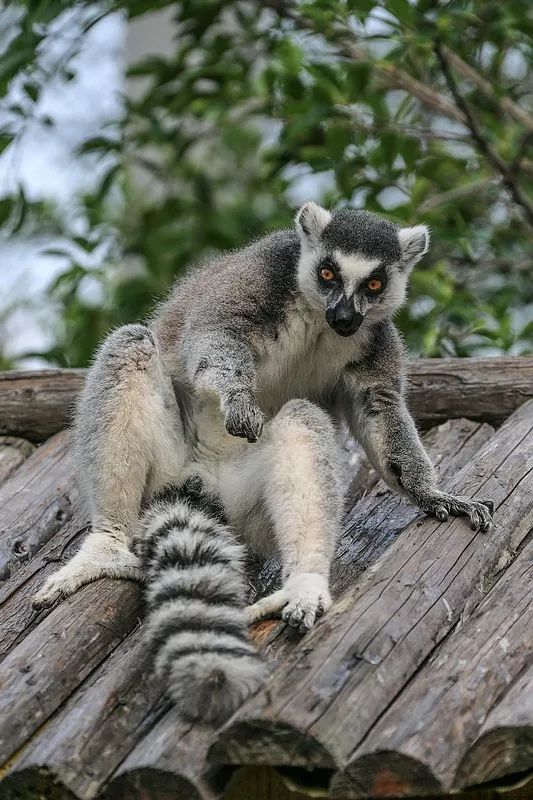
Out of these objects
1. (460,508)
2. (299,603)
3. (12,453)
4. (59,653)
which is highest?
(59,653)

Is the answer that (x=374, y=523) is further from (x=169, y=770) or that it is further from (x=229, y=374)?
(x=169, y=770)

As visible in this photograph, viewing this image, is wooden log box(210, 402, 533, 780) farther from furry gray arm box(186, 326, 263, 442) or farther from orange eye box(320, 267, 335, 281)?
orange eye box(320, 267, 335, 281)

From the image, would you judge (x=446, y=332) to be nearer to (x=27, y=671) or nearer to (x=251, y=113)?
→ (x=251, y=113)

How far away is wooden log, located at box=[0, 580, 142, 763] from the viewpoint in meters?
2.95

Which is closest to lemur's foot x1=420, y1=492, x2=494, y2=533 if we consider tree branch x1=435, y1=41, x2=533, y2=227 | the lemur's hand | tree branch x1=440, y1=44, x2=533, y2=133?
the lemur's hand

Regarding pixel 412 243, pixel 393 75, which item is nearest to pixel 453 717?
pixel 412 243

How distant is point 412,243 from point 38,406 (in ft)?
6.18

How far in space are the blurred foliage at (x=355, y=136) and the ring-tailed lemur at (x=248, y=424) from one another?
1613mm

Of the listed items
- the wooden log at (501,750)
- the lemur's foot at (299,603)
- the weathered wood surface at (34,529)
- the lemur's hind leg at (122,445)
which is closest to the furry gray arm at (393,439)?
the lemur's foot at (299,603)

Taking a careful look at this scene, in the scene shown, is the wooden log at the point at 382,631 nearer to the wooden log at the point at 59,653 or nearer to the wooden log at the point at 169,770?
the wooden log at the point at 169,770

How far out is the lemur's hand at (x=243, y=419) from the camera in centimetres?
386

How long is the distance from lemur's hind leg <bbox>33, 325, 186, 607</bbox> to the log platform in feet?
0.64

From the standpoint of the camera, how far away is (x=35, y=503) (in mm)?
4523

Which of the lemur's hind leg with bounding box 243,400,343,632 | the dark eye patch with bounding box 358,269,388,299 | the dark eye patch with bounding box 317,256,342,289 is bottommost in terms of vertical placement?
the dark eye patch with bounding box 358,269,388,299
